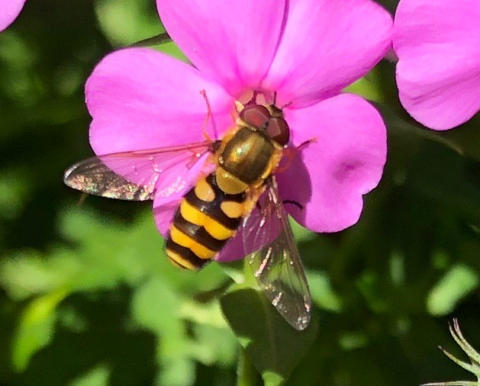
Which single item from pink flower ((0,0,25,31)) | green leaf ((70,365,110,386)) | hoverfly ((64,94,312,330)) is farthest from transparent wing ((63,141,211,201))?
green leaf ((70,365,110,386))

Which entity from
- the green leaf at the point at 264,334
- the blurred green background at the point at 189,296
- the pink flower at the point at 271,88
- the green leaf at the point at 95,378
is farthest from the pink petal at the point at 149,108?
the green leaf at the point at 95,378

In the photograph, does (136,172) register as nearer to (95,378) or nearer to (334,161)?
(334,161)

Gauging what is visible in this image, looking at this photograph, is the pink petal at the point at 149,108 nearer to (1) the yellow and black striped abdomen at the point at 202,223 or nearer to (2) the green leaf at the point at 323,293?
(1) the yellow and black striped abdomen at the point at 202,223

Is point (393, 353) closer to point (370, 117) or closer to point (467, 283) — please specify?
point (467, 283)

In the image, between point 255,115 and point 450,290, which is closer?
point 255,115

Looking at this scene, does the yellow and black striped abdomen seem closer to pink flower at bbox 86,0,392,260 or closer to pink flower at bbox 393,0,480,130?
pink flower at bbox 86,0,392,260

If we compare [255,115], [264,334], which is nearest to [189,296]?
[264,334]

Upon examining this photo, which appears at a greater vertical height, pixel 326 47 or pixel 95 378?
pixel 326 47
